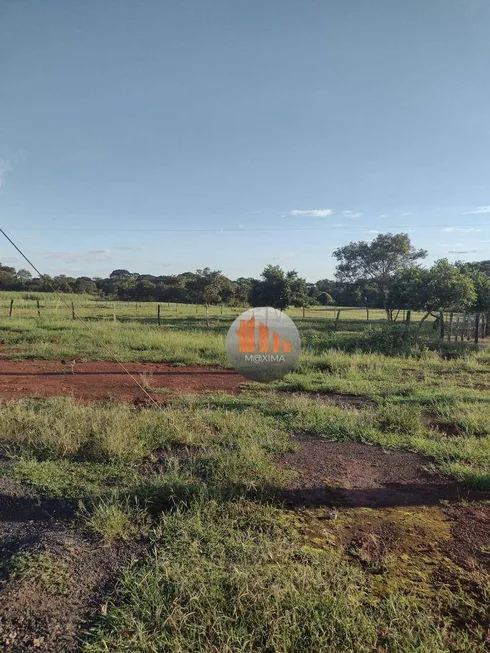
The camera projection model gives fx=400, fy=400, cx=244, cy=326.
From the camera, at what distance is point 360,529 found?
2.83m

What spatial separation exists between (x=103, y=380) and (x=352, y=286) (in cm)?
4074

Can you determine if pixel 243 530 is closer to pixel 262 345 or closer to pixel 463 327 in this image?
pixel 262 345

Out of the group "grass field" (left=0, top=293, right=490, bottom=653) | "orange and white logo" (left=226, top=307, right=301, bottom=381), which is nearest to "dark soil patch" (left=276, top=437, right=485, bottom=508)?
→ "grass field" (left=0, top=293, right=490, bottom=653)

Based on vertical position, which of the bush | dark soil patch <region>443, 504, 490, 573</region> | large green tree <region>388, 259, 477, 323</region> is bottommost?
dark soil patch <region>443, 504, 490, 573</region>

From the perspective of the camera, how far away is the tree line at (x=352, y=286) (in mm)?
16016

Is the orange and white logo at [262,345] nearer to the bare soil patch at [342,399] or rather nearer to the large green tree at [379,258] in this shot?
the bare soil patch at [342,399]

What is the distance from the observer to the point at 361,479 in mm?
3684

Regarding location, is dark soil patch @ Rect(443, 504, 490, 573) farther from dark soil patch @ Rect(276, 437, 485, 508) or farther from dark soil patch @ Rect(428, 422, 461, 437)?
dark soil patch @ Rect(428, 422, 461, 437)

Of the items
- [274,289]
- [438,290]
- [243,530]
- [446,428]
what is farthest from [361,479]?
[274,289]

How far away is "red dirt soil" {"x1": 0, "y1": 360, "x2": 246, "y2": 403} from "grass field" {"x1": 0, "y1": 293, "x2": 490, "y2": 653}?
1098mm

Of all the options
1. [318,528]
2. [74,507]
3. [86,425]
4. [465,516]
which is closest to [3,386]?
[86,425]

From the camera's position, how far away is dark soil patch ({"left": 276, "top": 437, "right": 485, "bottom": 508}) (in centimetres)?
329

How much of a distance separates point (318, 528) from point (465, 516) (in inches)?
46.7

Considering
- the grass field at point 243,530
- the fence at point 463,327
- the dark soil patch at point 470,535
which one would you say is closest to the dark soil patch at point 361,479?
the grass field at point 243,530
